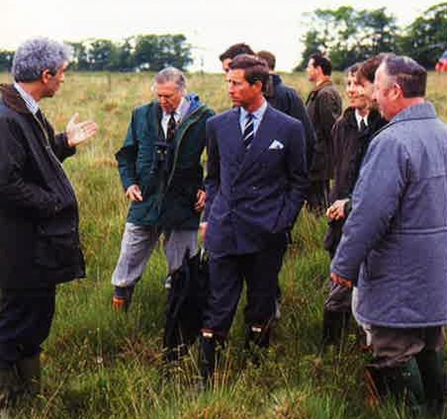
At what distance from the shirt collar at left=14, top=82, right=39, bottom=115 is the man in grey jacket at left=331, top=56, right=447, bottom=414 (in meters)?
1.88

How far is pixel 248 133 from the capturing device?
4.47 metres

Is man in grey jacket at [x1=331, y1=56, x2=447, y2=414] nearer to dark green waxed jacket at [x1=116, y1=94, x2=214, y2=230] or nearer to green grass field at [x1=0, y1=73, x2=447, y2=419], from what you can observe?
green grass field at [x1=0, y1=73, x2=447, y2=419]

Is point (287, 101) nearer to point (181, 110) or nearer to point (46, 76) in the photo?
point (181, 110)

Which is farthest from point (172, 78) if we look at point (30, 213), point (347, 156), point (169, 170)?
point (30, 213)

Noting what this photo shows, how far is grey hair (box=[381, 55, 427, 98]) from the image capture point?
342cm

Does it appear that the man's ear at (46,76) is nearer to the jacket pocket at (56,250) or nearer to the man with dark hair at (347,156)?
the jacket pocket at (56,250)

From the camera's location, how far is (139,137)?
5.38m

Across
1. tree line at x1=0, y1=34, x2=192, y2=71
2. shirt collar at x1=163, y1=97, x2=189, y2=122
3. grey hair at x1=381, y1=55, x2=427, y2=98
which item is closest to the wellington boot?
shirt collar at x1=163, y1=97, x2=189, y2=122

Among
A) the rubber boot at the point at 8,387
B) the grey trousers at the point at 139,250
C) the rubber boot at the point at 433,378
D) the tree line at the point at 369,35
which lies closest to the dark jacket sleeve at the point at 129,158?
the grey trousers at the point at 139,250

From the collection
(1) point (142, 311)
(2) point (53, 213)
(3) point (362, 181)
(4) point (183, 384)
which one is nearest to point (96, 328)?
(1) point (142, 311)

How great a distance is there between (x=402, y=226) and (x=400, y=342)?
2.15 feet

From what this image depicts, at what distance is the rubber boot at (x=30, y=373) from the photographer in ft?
13.6

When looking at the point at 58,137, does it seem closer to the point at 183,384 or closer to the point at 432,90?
the point at 183,384

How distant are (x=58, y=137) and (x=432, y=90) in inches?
725
